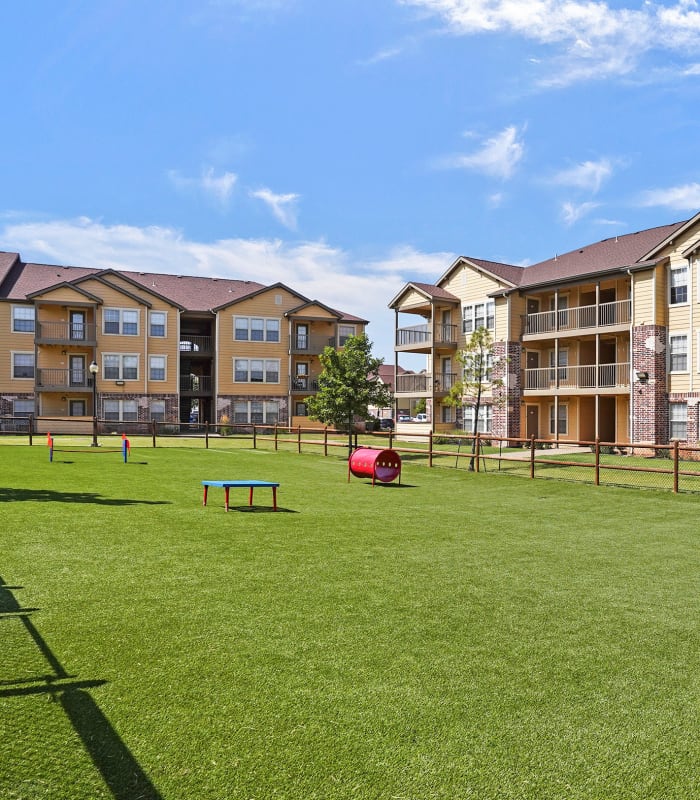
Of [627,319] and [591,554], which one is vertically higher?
[627,319]

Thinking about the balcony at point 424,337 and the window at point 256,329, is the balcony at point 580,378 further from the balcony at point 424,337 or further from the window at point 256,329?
the window at point 256,329

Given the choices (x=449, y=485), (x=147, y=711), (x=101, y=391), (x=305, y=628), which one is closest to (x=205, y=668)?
(x=147, y=711)

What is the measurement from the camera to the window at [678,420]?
2739 cm

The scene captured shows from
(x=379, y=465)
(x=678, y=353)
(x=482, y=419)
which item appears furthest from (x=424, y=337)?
(x=379, y=465)

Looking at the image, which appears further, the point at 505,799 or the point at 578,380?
the point at 578,380

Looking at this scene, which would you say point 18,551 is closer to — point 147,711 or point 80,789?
point 147,711

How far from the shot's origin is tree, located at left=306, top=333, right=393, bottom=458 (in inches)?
1095

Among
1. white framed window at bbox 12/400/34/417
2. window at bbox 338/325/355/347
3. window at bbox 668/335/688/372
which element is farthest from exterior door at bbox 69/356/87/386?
window at bbox 668/335/688/372

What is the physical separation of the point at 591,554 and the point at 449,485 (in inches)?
337

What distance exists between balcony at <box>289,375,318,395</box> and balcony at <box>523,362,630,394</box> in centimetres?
1832

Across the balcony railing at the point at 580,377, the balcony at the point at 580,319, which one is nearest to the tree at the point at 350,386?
the balcony railing at the point at 580,377

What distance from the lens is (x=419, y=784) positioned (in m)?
3.42

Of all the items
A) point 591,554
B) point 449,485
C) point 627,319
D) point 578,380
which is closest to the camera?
point 591,554

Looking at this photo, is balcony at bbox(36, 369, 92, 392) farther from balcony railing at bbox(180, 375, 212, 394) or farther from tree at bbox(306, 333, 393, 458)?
tree at bbox(306, 333, 393, 458)
